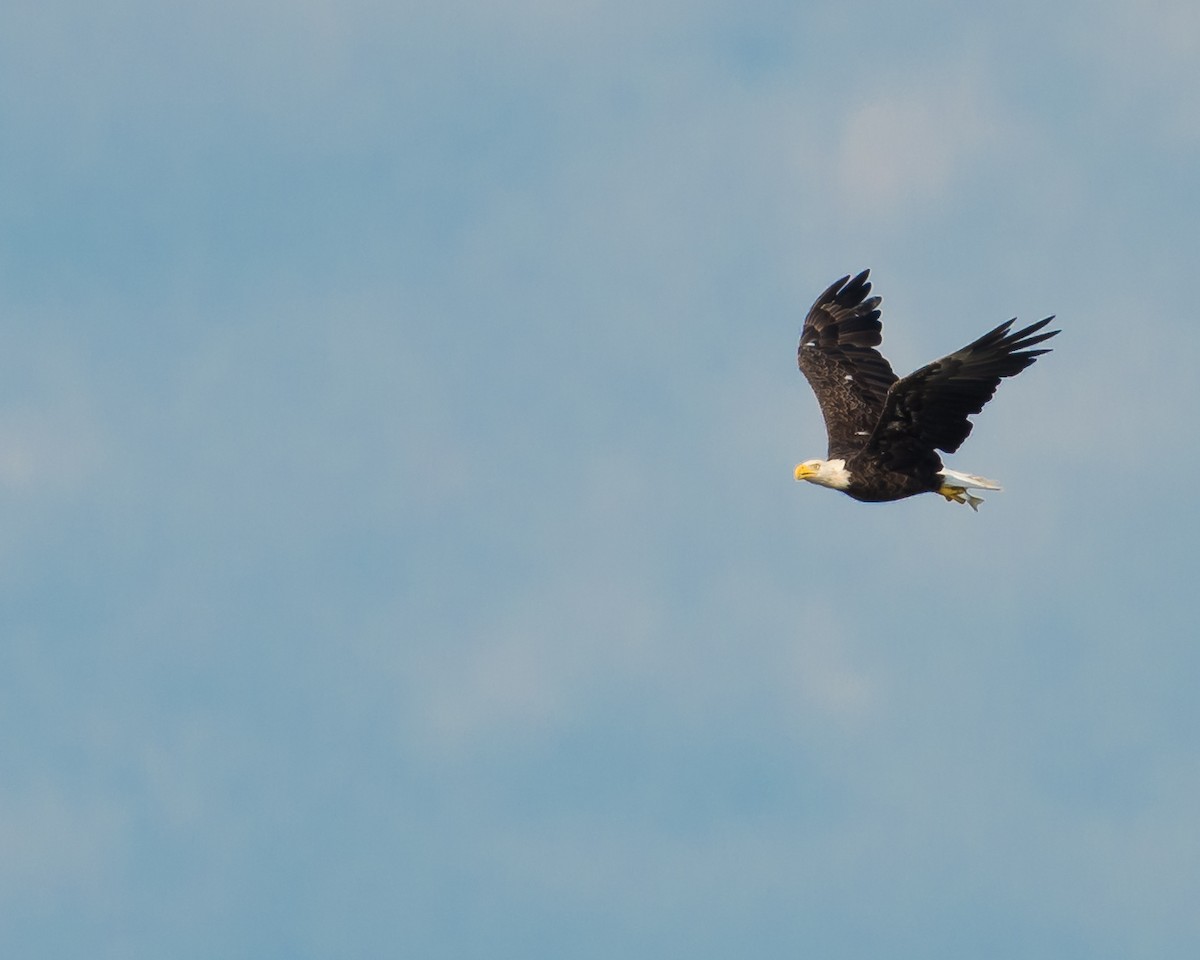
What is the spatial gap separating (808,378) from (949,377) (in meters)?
5.17

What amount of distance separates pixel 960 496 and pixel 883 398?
2.63 metres

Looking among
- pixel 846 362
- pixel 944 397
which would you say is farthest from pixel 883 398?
pixel 944 397

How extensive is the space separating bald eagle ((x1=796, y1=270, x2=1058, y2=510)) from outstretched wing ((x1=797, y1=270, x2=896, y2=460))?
14 mm

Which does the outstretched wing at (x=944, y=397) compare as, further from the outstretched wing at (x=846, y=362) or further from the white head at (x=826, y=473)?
the outstretched wing at (x=846, y=362)

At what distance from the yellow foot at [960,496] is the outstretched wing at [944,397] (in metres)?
0.86

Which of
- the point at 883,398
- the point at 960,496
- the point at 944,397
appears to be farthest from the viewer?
the point at 883,398

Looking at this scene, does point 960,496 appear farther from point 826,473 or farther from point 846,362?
point 846,362

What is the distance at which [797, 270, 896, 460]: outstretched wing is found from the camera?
94.7 feet

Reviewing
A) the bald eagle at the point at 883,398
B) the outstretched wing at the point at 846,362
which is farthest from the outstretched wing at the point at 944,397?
the outstretched wing at the point at 846,362

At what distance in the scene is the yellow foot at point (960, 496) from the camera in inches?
1063

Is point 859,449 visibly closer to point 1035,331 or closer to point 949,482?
point 949,482

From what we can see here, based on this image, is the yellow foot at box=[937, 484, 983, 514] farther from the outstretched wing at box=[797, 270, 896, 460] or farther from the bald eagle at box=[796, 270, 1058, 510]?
the outstretched wing at box=[797, 270, 896, 460]

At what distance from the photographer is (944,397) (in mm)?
25062

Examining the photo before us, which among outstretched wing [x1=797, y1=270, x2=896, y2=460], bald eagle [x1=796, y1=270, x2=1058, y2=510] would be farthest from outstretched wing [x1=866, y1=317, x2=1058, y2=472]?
outstretched wing [x1=797, y1=270, x2=896, y2=460]
